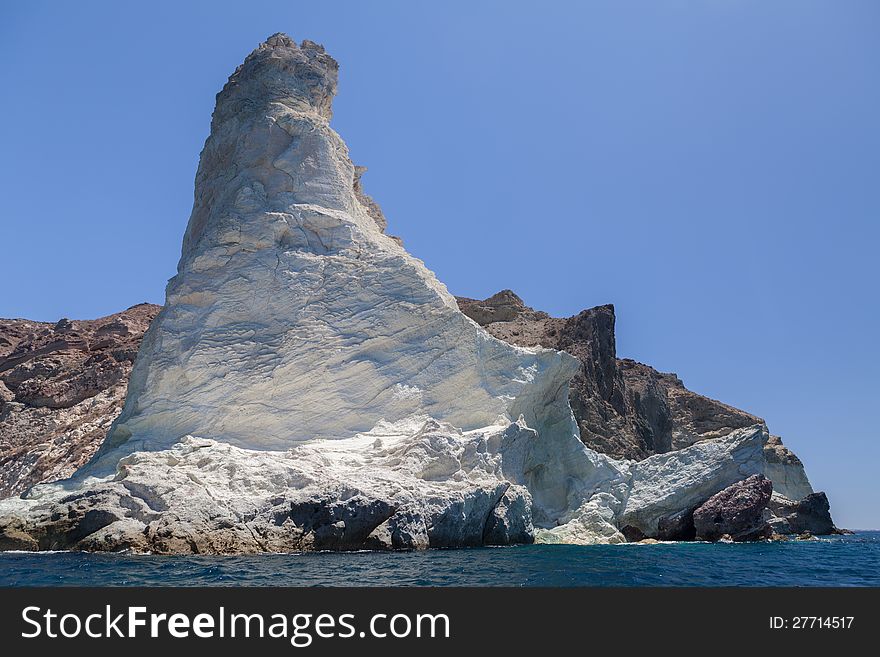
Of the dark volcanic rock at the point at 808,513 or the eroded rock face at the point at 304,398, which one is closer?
the eroded rock face at the point at 304,398

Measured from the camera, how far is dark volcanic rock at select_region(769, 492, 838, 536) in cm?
5572

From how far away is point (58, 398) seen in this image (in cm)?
4888

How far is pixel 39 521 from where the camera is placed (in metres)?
21.9

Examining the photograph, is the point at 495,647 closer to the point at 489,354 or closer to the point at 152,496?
the point at 152,496

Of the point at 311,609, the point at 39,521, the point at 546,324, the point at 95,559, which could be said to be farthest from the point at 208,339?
the point at 546,324

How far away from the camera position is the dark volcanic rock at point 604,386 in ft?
176

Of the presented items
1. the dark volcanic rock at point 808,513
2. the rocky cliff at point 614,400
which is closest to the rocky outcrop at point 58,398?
the rocky cliff at point 614,400

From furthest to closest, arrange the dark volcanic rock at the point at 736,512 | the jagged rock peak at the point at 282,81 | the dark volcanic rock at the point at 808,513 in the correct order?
the dark volcanic rock at the point at 808,513, the jagged rock peak at the point at 282,81, the dark volcanic rock at the point at 736,512

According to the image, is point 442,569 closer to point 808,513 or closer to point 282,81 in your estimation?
point 282,81

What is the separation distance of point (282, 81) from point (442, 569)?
2937 centimetres

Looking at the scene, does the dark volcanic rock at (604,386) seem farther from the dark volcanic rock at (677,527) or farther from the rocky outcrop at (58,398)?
the rocky outcrop at (58,398)

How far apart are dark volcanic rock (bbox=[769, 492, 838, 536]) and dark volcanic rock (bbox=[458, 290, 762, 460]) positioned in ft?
32.6

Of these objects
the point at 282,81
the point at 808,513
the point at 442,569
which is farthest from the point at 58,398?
the point at 808,513

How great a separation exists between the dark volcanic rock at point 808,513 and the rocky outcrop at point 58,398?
46.3 meters
